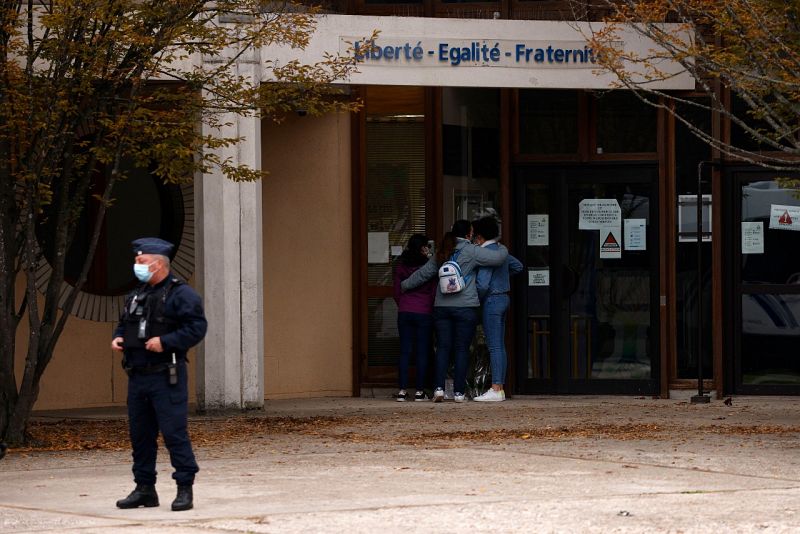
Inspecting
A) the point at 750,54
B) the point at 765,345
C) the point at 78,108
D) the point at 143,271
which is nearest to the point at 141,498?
the point at 143,271

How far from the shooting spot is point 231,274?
1438cm

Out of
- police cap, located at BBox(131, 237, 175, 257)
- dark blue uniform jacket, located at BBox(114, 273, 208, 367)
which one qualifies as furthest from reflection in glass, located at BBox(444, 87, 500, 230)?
dark blue uniform jacket, located at BBox(114, 273, 208, 367)

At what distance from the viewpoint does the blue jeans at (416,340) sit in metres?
15.9

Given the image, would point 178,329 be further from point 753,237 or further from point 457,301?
point 753,237

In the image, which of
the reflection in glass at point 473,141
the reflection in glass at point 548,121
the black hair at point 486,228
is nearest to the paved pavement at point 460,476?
the black hair at point 486,228

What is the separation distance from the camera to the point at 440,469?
10242 mm

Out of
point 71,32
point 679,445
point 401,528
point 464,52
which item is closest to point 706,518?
point 401,528

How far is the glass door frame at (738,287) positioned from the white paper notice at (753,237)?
0.16 ft

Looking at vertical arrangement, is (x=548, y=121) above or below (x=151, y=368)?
above

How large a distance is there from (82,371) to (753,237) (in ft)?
22.2

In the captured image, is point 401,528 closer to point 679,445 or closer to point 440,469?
point 440,469

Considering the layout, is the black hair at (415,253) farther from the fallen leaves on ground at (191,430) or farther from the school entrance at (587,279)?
the fallen leaves on ground at (191,430)

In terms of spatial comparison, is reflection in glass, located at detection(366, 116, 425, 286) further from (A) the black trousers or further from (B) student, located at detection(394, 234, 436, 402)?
(A) the black trousers

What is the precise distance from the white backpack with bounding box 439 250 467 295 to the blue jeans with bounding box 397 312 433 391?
0.45m
